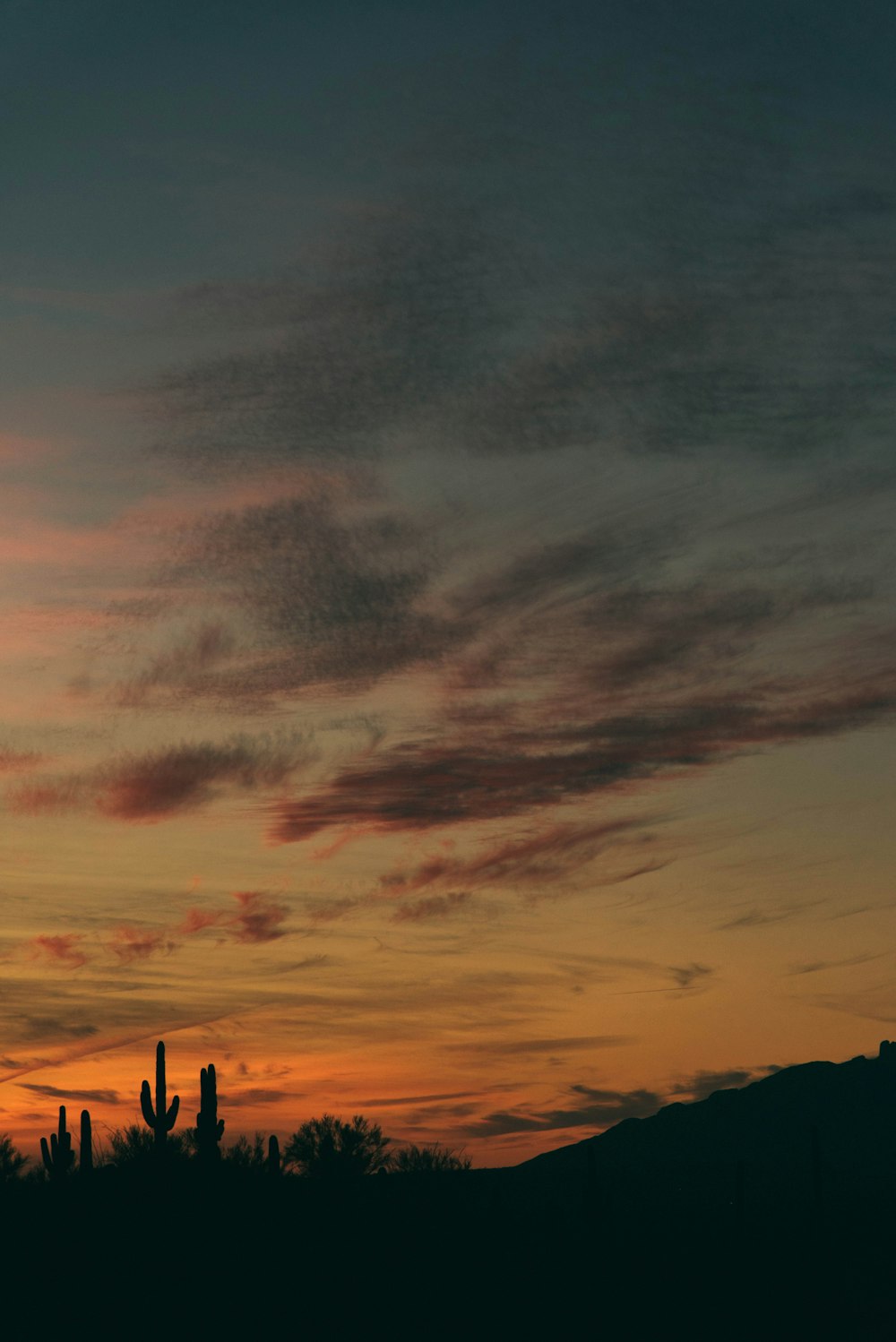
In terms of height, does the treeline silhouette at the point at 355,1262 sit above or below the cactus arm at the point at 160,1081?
below

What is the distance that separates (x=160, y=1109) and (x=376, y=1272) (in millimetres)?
8830

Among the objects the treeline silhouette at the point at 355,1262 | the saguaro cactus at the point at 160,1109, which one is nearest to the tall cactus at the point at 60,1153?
the treeline silhouette at the point at 355,1262

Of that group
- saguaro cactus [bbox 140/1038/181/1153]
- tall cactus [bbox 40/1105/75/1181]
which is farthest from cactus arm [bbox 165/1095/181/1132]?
tall cactus [bbox 40/1105/75/1181]

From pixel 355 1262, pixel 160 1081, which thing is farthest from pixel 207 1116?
pixel 355 1262

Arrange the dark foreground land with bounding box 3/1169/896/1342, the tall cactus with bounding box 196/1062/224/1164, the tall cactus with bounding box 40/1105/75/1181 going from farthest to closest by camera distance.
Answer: the tall cactus with bounding box 40/1105/75/1181
the tall cactus with bounding box 196/1062/224/1164
the dark foreground land with bounding box 3/1169/896/1342

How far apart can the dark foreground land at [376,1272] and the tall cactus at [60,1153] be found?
2.70 ft

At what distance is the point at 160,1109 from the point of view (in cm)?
4394

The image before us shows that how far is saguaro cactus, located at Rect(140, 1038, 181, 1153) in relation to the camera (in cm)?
4347

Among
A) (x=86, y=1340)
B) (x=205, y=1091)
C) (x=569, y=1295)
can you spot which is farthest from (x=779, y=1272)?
(x=86, y=1340)

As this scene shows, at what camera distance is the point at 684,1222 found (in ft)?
244

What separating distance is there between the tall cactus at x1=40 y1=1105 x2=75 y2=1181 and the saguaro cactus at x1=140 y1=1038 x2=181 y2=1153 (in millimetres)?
10075

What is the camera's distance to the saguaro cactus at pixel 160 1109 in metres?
43.5

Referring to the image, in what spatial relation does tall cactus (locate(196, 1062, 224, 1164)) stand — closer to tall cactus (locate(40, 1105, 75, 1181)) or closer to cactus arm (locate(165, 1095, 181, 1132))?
cactus arm (locate(165, 1095, 181, 1132))

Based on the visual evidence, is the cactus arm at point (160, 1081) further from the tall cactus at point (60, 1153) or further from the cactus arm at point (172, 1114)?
the tall cactus at point (60, 1153)
